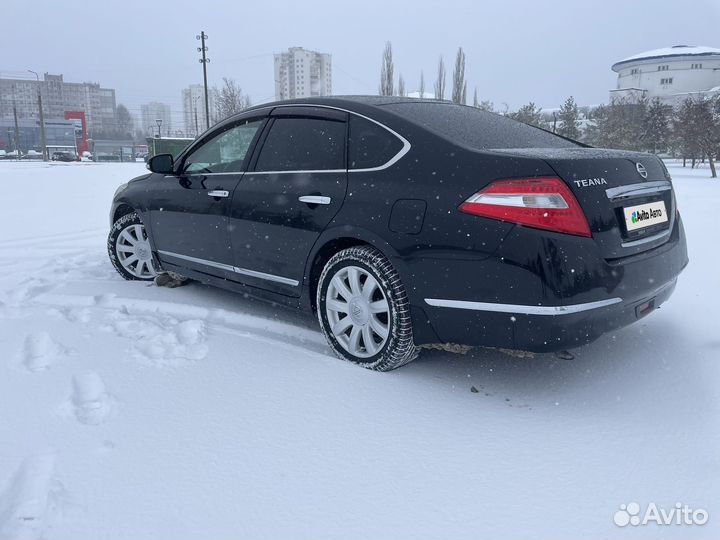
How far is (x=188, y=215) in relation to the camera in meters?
4.15

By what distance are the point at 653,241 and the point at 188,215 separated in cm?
312

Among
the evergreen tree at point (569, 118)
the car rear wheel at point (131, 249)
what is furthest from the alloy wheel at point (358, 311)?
the evergreen tree at point (569, 118)

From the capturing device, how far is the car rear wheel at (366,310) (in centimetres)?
283

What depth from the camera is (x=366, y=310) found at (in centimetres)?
300

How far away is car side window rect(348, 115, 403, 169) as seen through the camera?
292cm

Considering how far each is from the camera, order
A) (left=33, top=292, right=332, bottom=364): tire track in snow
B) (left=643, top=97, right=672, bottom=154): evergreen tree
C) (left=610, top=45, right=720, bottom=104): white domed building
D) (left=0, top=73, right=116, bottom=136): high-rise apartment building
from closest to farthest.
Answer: (left=33, top=292, right=332, bottom=364): tire track in snow → (left=643, top=97, right=672, bottom=154): evergreen tree → (left=610, top=45, right=720, bottom=104): white domed building → (left=0, top=73, right=116, bottom=136): high-rise apartment building

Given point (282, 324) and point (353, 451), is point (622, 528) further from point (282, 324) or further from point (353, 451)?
point (282, 324)

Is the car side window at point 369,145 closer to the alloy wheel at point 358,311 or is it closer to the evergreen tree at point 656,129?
the alloy wheel at point 358,311

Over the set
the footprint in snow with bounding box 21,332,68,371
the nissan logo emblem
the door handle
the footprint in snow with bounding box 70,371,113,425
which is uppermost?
the nissan logo emblem

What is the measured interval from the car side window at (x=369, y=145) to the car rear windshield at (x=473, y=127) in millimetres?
→ 161

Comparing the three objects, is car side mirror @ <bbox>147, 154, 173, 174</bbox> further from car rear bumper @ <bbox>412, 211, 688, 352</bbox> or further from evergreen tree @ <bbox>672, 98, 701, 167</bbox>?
evergreen tree @ <bbox>672, 98, 701, 167</bbox>

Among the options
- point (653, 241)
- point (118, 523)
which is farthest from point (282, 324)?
point (653, 241)

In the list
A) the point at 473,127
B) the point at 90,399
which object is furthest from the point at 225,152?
the point at 90,399

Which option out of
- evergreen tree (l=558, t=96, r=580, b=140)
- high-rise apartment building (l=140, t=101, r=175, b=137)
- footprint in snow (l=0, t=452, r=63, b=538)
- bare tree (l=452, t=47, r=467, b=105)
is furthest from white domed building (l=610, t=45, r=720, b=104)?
high-rise apartment building (l=140, t=101, r=175, b=137)
